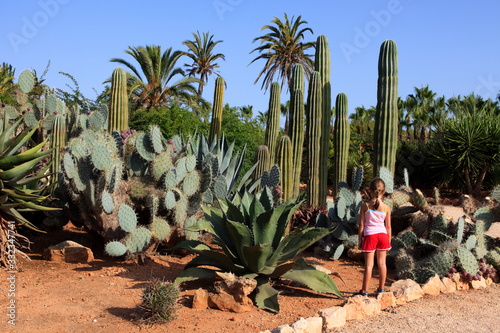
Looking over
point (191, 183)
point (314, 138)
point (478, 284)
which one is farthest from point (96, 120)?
point (478, 284)

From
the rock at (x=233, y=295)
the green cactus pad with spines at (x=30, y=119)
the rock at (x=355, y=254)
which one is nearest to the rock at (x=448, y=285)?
the rock at (x=355, y=254)

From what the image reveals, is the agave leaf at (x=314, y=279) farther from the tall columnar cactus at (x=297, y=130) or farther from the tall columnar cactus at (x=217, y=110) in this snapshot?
the tall columnar cactus at (x=217, y=110)

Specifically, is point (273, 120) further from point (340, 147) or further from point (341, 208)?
point (341, 208)

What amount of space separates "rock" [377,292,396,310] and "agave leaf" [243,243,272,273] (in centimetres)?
127

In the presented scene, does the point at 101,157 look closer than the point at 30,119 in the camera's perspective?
Yes

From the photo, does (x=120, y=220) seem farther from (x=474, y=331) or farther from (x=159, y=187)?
(x=474, y=331)

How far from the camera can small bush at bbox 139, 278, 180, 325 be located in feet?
12.4

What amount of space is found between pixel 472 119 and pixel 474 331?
12.6 m

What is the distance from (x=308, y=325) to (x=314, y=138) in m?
7.34

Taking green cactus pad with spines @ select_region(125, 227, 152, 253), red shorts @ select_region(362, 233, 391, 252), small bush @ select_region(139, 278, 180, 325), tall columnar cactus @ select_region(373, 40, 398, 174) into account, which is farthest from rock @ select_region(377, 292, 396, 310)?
tall columnar cactus @ select_region(373, 40, 398, 174)

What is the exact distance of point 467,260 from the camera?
571 centimetres

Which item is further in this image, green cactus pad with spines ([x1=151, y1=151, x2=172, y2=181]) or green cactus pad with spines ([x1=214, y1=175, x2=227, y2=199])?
green cactus pad with spines ([x1=214, y1=175, x2=227, y2=199])

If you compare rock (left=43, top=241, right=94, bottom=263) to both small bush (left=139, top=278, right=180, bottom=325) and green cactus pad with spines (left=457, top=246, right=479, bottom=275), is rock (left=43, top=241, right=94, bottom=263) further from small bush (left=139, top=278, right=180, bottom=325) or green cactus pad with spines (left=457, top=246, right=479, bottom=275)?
green cactus pad with spines (left=457, top=246, right=479, bottom=275)

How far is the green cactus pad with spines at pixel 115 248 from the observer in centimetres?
521
